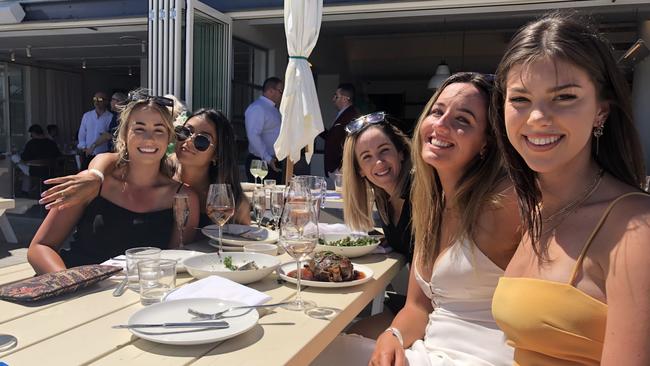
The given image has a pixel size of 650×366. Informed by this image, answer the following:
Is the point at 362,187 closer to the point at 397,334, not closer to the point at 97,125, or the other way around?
Answer: the point at 397,334

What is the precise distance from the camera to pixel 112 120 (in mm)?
7672

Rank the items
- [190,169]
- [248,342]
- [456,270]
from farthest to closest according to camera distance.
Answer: [190,169] < [456,270] < [248,342]

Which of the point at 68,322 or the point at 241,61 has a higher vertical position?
the point at 241,61

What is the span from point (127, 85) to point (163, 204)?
14.3 m

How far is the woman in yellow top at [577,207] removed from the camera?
3.15ft

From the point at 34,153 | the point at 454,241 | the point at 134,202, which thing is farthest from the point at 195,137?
the point at 34,153

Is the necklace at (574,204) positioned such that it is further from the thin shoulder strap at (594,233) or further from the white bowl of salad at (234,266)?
the white bowl of salad at (234,266)

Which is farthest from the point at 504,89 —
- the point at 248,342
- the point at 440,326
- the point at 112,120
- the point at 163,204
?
the point at 112,120

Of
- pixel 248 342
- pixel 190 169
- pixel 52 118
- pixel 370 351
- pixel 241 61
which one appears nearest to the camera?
pixel 248 342

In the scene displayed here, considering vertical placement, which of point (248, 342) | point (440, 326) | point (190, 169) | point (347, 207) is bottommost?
point (440, 326)

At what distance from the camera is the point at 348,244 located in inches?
81.5

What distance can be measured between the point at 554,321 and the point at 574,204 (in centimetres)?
31

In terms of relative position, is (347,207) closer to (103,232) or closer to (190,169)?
(190,169)

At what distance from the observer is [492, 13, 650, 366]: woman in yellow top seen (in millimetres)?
961
